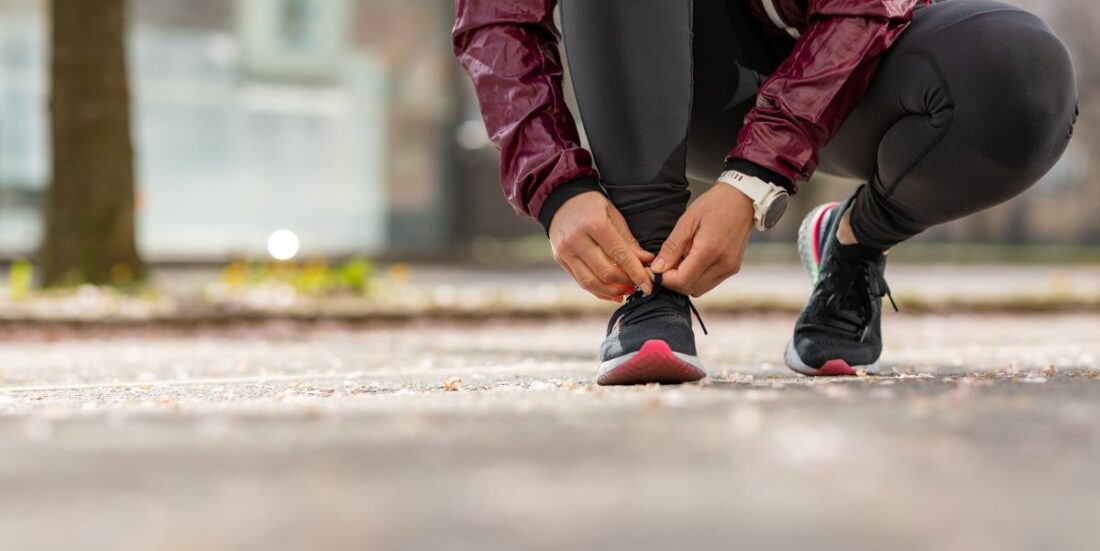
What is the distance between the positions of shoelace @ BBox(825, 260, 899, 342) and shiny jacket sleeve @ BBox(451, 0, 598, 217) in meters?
0.62

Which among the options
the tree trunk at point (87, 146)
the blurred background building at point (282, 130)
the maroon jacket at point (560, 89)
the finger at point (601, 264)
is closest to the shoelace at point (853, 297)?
the maroon jacket at point (560, 89)

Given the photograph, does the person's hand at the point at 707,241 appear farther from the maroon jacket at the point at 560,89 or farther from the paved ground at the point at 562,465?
the paved ground at the point at 562,465

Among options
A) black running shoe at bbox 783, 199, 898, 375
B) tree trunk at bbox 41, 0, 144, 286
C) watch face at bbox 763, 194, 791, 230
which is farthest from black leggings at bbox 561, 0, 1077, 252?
tree trunk at bbox 41, 0, 144, 286

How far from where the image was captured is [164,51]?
1135 cm

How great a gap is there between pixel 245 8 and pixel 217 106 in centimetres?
103

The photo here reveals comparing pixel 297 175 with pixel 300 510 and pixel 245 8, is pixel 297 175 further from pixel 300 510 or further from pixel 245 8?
pixel 300 510

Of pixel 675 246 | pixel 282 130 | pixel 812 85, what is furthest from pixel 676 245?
pixel 282 130

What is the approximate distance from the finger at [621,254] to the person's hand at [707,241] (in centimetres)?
3

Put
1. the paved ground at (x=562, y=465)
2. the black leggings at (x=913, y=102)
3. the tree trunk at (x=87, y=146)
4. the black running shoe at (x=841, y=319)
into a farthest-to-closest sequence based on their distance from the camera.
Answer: the tree trunk at (x=87, y=146), the black running shoe at (x=841, y=319), the black leggings at (x=913, y=102), the paved ground at (x=562, y=465)

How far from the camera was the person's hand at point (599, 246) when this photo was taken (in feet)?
6.28

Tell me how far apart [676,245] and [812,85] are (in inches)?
14.1

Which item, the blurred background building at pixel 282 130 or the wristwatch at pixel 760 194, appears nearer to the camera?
the wristwatch at pixel 760 194

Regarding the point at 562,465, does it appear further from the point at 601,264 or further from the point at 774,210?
the point at 774,210

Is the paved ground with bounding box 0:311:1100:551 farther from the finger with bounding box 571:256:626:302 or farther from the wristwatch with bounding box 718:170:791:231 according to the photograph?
the wristwatch with bounding box 718:170:791:231
